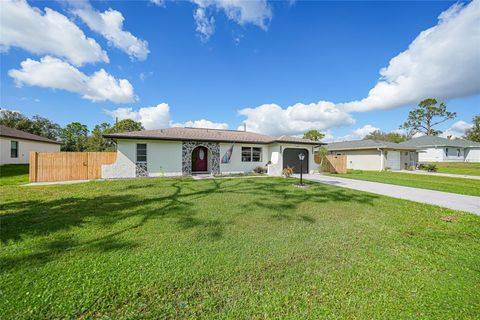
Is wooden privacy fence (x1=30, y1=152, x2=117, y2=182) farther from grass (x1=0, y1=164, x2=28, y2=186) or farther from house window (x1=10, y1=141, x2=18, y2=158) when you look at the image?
house window (x1=10, y1=141, x2=18, y2=158)

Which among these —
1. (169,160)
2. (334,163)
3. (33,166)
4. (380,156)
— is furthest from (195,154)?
(380,156)

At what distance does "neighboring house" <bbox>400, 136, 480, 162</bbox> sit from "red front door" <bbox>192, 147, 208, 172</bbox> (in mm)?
32341

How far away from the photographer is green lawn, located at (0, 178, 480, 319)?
207 cm

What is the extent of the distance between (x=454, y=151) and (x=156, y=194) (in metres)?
46.3

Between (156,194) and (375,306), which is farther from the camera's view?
(156,194)

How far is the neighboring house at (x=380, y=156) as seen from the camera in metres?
20.0

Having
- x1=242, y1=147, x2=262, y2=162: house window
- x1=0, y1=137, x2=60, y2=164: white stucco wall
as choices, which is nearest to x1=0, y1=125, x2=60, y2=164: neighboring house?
x1=0, y1=137, x2=60, y2=164: white stucco wall

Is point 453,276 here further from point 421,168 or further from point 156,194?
point 421,168

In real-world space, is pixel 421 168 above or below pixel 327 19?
below

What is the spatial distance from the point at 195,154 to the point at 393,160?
857 inches

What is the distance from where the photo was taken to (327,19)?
10344 mm

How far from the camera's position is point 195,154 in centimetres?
1477

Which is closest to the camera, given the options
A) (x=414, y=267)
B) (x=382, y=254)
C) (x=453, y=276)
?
(x=453, y=276)

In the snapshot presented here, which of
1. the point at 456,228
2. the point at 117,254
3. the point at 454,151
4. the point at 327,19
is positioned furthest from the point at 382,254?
the point at 454,151
